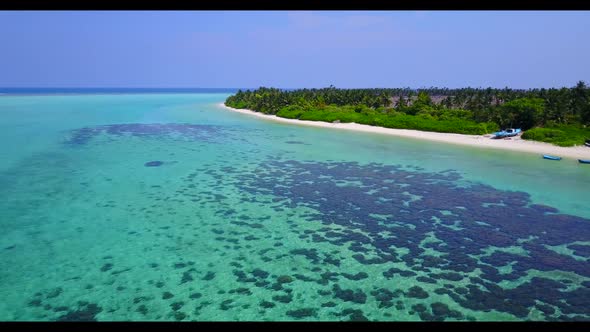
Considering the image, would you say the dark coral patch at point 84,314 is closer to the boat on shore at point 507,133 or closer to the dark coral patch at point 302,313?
the dark coral patch at point 302,313

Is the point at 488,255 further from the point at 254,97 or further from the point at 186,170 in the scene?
the point at 254,97

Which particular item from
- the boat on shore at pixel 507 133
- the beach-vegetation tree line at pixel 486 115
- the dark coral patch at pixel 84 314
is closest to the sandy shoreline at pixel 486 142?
the boat on shore at pixel 507 133

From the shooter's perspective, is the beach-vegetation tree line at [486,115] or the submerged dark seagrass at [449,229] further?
the beach-vegetation tree line at [486,115]

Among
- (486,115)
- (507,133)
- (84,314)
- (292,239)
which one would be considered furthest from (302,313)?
(486,115)

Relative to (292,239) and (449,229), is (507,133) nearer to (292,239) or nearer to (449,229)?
(449,229)

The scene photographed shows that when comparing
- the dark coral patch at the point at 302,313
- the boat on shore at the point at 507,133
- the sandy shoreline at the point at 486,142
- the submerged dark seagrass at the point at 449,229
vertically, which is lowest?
the dark coral patch at the point at 302,313

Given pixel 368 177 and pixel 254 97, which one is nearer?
pixel 368 177

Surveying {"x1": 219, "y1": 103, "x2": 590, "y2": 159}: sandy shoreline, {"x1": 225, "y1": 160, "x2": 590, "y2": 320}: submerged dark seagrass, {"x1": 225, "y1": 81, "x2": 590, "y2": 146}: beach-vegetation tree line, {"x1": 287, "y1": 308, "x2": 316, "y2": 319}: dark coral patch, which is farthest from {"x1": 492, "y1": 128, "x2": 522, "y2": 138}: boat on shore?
{"x1": 287, "y1": 308, "x2": 316, "y2": 319}: dark coral patch

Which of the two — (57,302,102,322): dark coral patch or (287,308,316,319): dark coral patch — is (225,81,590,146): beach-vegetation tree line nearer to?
(287,308,316,319): dark coral patch
